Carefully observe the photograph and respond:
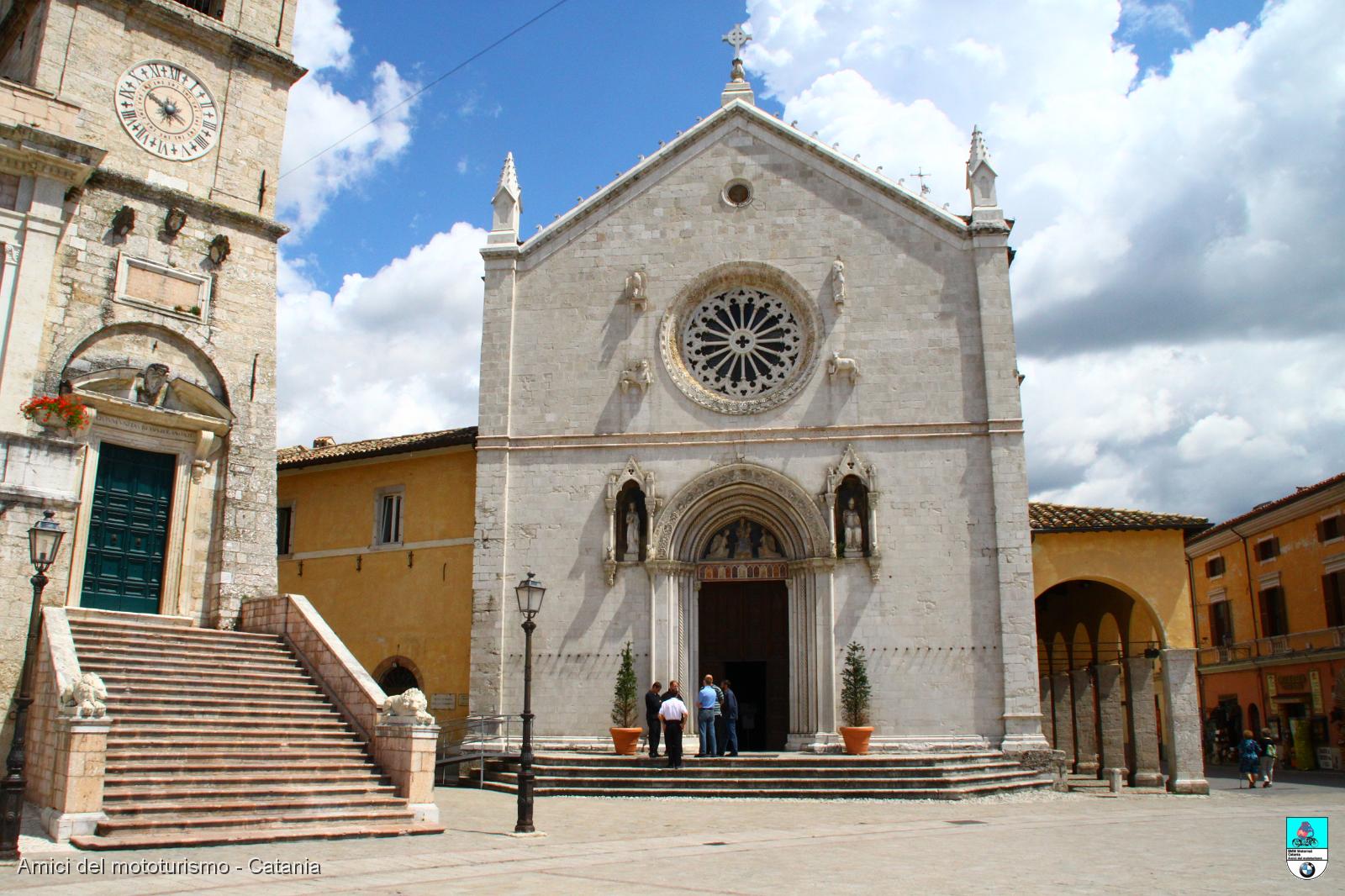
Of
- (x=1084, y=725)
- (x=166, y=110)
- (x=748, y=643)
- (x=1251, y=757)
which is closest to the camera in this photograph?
(x=166, y=110)

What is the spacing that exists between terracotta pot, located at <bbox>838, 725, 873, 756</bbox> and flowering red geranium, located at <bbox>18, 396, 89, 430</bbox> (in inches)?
549

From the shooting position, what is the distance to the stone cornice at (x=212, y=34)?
19.3 meters

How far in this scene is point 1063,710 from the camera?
2792 centimetres

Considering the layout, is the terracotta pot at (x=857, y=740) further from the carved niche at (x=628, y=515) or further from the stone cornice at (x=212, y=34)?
the stone cornice at (x=212, y=34)

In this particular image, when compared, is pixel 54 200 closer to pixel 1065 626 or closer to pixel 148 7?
pixel 148 7

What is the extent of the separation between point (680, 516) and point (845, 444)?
12.1 feet

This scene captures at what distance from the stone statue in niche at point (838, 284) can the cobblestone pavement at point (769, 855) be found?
10.3 meters

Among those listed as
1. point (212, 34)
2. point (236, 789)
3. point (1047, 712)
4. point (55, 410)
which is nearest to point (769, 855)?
→ point (236, 789)

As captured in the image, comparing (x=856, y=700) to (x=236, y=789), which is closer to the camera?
(x=236, y=789)

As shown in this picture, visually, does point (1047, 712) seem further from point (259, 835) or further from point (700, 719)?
point (259, 835)

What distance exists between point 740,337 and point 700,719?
820 centimetres

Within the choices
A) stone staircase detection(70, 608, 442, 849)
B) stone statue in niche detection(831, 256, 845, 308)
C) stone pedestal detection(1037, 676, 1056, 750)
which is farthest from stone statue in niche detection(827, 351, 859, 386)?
stone staircase detection(70, 608, 442, 849)

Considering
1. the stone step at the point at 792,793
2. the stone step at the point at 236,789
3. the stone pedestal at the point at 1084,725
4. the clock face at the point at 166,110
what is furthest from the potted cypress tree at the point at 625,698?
the clock face at the point at 166,110

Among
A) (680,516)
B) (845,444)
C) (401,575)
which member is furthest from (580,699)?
(845,444)
